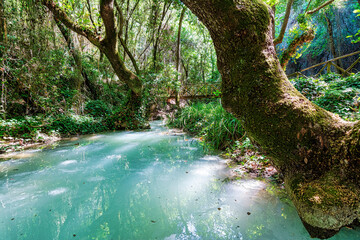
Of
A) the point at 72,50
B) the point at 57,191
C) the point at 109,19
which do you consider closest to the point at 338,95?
the point at 57,191

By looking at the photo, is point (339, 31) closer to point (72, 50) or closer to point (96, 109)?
point (96, 109)

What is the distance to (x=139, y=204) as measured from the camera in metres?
1.63

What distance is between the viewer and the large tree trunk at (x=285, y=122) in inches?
37.9

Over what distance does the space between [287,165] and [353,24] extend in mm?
12536

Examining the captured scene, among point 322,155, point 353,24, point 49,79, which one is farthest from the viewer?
point 353,24

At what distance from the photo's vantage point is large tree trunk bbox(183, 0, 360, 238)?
964 mm

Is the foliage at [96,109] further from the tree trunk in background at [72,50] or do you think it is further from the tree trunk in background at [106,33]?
the tree trunk in background at [106,33]

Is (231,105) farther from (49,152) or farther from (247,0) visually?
(49,152)

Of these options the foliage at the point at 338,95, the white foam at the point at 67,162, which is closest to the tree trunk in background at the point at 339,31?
the foliage at the point at 338,95

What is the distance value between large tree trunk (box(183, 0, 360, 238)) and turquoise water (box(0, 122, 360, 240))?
15.5 inches

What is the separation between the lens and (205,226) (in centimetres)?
132

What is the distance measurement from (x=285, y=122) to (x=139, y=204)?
56.5 inches

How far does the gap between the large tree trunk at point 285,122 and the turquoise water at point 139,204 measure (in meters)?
0.39

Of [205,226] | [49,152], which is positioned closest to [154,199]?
[205,226]
